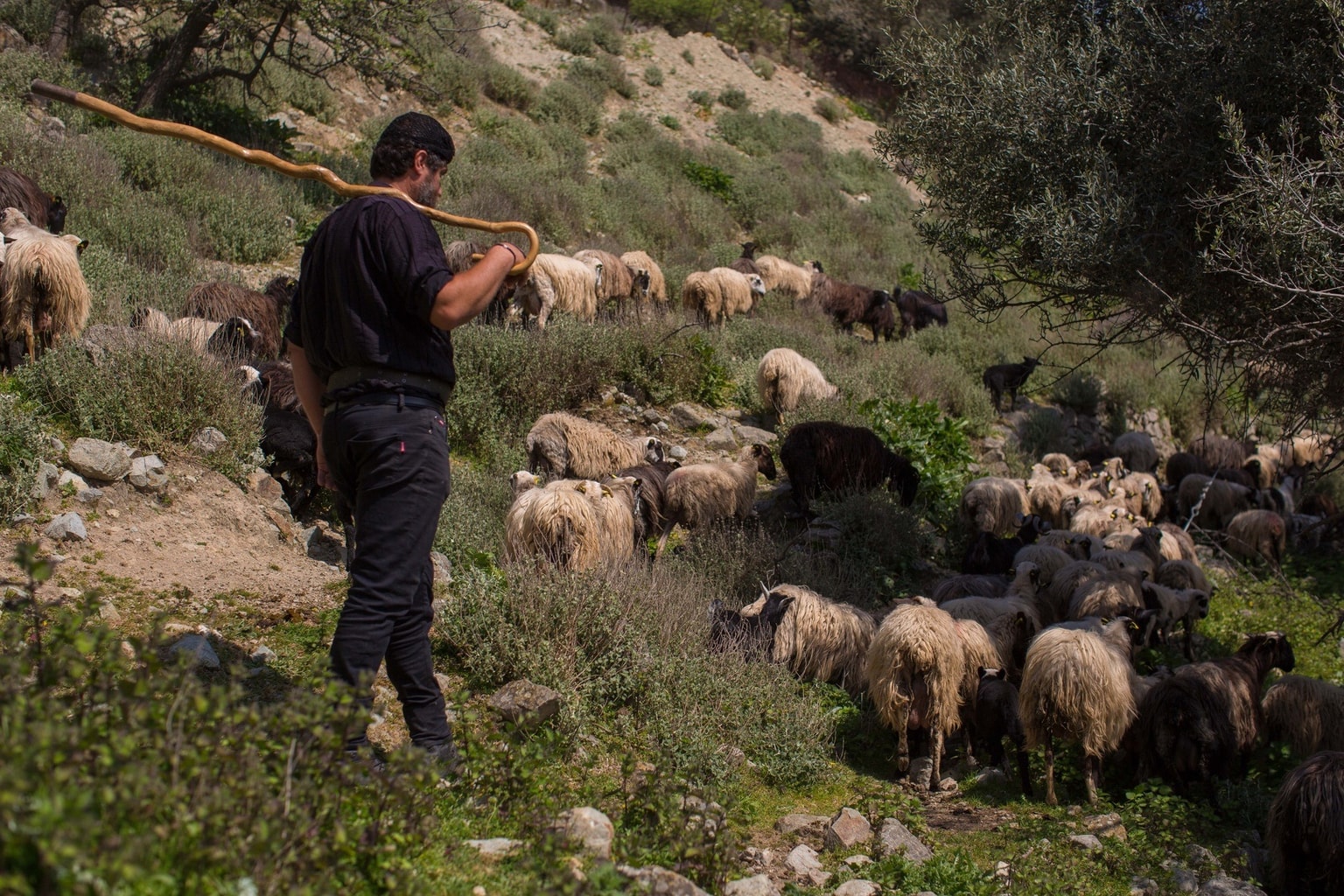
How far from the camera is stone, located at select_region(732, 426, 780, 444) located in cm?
1250

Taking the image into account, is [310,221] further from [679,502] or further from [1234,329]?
[1234,329]

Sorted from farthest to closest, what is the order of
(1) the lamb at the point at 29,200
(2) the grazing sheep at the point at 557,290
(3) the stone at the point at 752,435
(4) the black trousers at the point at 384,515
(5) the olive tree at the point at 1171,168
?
(2) the grazing sheep at the point at 557,290
(3) the stone at the point at 752,435
(1) the lamb at the point at 29,200
(5) the olive tree at the point at 1171,168
(4) the black trousers at the point at 384,515

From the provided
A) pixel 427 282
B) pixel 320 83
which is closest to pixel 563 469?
pixel 427 282

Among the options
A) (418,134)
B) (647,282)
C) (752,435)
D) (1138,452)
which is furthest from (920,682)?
(1138,452)

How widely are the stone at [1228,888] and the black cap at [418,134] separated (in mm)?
4573

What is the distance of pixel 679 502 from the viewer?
9.50 meters

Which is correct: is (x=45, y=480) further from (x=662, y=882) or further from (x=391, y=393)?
(x=662, y=882)

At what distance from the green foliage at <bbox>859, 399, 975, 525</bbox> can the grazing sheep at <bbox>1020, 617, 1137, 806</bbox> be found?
582cm

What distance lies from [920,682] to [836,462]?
5.02m

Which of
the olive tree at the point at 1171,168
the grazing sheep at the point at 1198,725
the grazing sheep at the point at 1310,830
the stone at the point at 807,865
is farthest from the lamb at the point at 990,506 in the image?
the stone at the point at 807,865

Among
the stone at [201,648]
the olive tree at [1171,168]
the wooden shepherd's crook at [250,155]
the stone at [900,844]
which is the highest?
the olive tree at [1171,168]

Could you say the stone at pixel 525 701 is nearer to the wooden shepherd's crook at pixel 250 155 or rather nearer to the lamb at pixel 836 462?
the wooden shepherd's crook at pixel 250 155

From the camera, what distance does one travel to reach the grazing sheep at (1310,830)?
473 cm

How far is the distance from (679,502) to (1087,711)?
4356 millimetres
